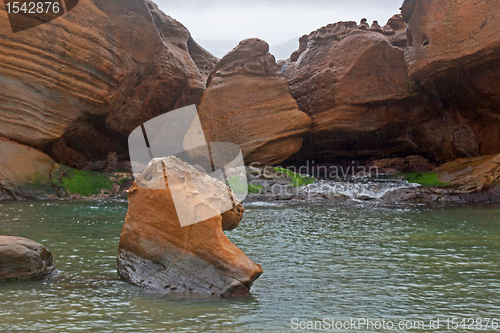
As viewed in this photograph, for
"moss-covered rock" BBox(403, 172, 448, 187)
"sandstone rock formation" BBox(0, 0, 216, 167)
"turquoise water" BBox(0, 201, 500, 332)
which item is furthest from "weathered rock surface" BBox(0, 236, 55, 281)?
"moss-covered rock" BBox(403, 172, 448, 187)

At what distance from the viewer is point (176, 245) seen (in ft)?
14.3

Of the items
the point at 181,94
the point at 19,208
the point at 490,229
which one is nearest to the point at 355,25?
the point at 181,94

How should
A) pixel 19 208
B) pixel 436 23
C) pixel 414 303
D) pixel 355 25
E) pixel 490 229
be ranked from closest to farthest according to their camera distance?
pixel 414 303, pixel 490 229, pixel 19 208, pixel 436 23, pixel 355 25

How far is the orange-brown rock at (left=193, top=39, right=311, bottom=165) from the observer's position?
17750 millimetres

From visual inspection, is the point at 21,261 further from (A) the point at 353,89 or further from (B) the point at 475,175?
(A) the point at 353,89

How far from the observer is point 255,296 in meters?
4.01

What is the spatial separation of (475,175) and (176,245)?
42.8 ft

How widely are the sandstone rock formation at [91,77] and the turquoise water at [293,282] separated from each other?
25.3 ft

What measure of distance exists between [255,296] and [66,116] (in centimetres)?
1461

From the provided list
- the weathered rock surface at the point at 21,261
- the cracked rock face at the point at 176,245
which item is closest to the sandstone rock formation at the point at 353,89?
the cracked rock face at the point at 176,245

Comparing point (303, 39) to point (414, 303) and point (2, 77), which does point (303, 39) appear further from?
point (414, 303)

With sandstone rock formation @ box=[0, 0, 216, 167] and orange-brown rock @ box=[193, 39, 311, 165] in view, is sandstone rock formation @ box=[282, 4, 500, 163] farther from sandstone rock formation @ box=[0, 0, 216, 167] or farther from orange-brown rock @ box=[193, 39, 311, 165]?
sandstone rock formation @ box=[0, 0, 216, 167]

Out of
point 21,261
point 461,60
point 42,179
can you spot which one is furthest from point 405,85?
point 21,261

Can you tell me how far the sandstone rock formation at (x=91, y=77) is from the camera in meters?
Answer: 14.6
